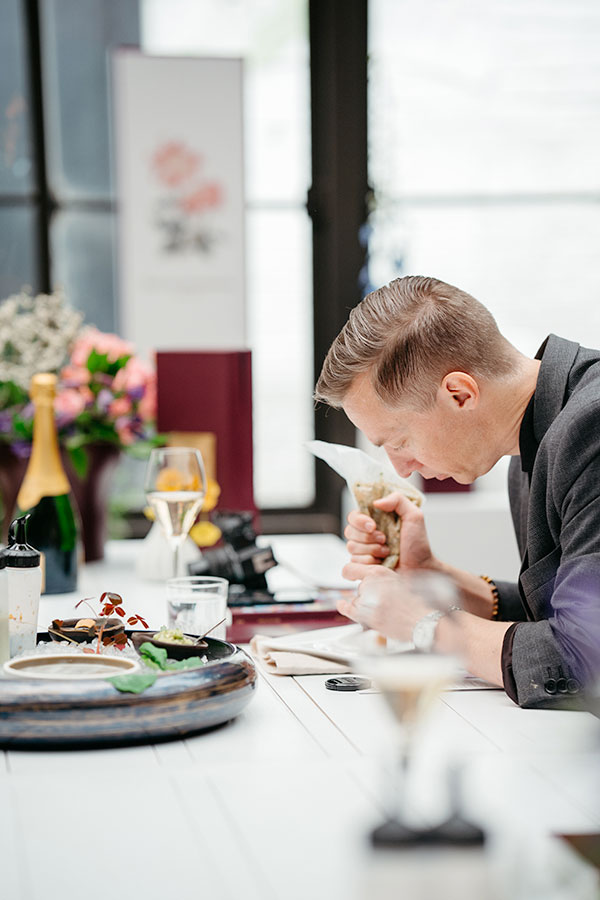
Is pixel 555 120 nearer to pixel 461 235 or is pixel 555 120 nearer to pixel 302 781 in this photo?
pixel 461 235

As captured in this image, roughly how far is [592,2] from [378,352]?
2.94 meters

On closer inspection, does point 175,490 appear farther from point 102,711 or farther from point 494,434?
point 102,711

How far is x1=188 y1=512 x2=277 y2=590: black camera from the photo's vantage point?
209cm

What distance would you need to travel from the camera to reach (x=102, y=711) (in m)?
1.15

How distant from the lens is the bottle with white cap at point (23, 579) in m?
1.43

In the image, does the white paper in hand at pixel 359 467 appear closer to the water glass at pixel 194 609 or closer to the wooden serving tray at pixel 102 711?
the water glass at pixel 194 609

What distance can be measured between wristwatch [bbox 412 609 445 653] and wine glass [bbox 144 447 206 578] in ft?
3.02

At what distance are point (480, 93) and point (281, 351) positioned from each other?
1.12 m

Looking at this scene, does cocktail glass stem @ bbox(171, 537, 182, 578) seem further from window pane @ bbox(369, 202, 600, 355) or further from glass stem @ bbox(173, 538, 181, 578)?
window pane @ bbox(369, 202, 600, 355)

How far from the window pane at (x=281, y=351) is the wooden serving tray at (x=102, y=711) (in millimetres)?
2867

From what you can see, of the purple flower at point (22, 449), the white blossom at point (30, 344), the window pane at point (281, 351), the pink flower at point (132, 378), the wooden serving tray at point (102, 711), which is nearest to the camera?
the wooden serving tray at point (102, 711)

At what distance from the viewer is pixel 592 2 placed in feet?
13.2

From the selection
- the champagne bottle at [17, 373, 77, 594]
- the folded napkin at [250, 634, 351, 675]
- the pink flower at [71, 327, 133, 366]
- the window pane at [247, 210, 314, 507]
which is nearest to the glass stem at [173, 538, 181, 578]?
the champagne bottle at [17, 373, 77, 594]

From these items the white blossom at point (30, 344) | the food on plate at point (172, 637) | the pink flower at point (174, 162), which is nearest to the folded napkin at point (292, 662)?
the food on plate at point (172, 637)
